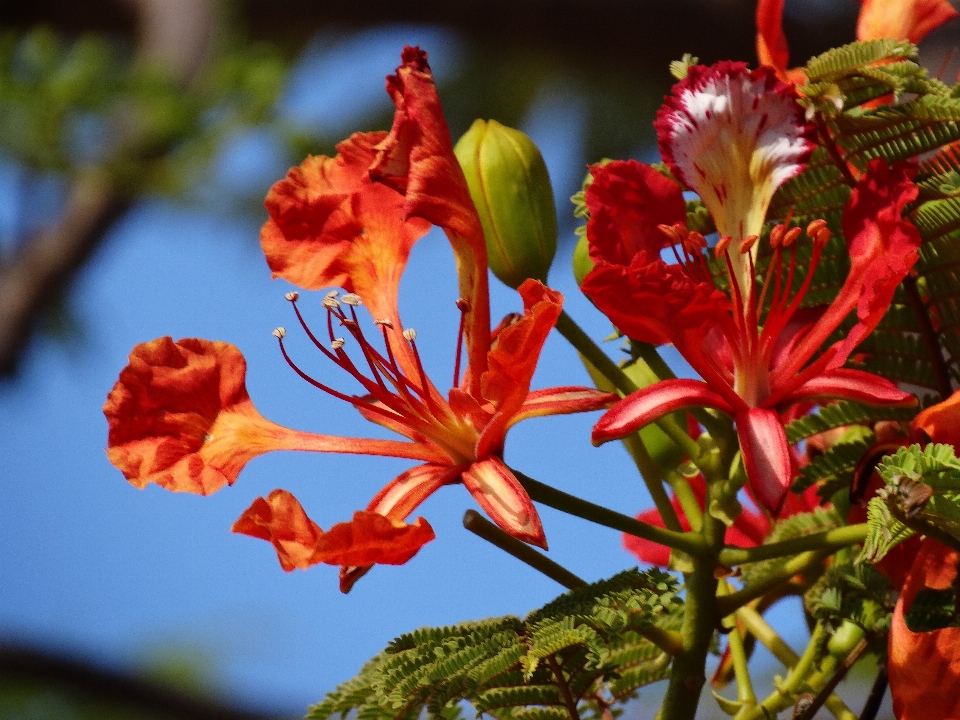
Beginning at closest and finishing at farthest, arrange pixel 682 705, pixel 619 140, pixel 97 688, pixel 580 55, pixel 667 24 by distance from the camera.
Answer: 1. pixel 682 705
2. pixel 97 688
3. pixel 667 24
4. pixel 580 55
5. pixel 619 140

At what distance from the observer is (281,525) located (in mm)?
565

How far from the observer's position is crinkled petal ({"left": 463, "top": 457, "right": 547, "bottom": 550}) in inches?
20.9

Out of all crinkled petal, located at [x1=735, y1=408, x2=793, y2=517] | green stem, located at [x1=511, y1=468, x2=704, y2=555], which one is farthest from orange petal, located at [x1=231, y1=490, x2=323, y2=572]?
crinkled petal, located at [x1=735, y1=408, x2=793, y2=517]

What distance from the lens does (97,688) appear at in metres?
2.42

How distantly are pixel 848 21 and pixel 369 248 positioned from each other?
263cm

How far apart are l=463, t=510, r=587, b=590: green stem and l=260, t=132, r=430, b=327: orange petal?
0.73 ft

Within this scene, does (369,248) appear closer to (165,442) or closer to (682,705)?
(165,442)

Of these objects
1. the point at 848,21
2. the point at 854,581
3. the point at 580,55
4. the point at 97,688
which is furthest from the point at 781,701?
the point at 848,21

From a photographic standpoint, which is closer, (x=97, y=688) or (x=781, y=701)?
(x=781, y=701)

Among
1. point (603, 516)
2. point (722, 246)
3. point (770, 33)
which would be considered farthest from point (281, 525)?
point (770, 33)

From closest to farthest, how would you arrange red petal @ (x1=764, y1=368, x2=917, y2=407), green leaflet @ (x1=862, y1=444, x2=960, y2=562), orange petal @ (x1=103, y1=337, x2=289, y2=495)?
green leaflet @ (x1=862, y1=444, x2=960, y2=562) < red petal @ (x1=764, y1=368, x2=917, y2=407) < orange petal @ (x1=103, y1=337, x2=289, y2=495)

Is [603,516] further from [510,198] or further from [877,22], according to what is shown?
[877,22]

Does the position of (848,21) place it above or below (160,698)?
above

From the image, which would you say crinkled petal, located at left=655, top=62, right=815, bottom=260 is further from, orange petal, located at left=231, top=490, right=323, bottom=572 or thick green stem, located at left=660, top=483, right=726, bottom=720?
orange petal, located at left=231, top=490, right=323, bottom=572
